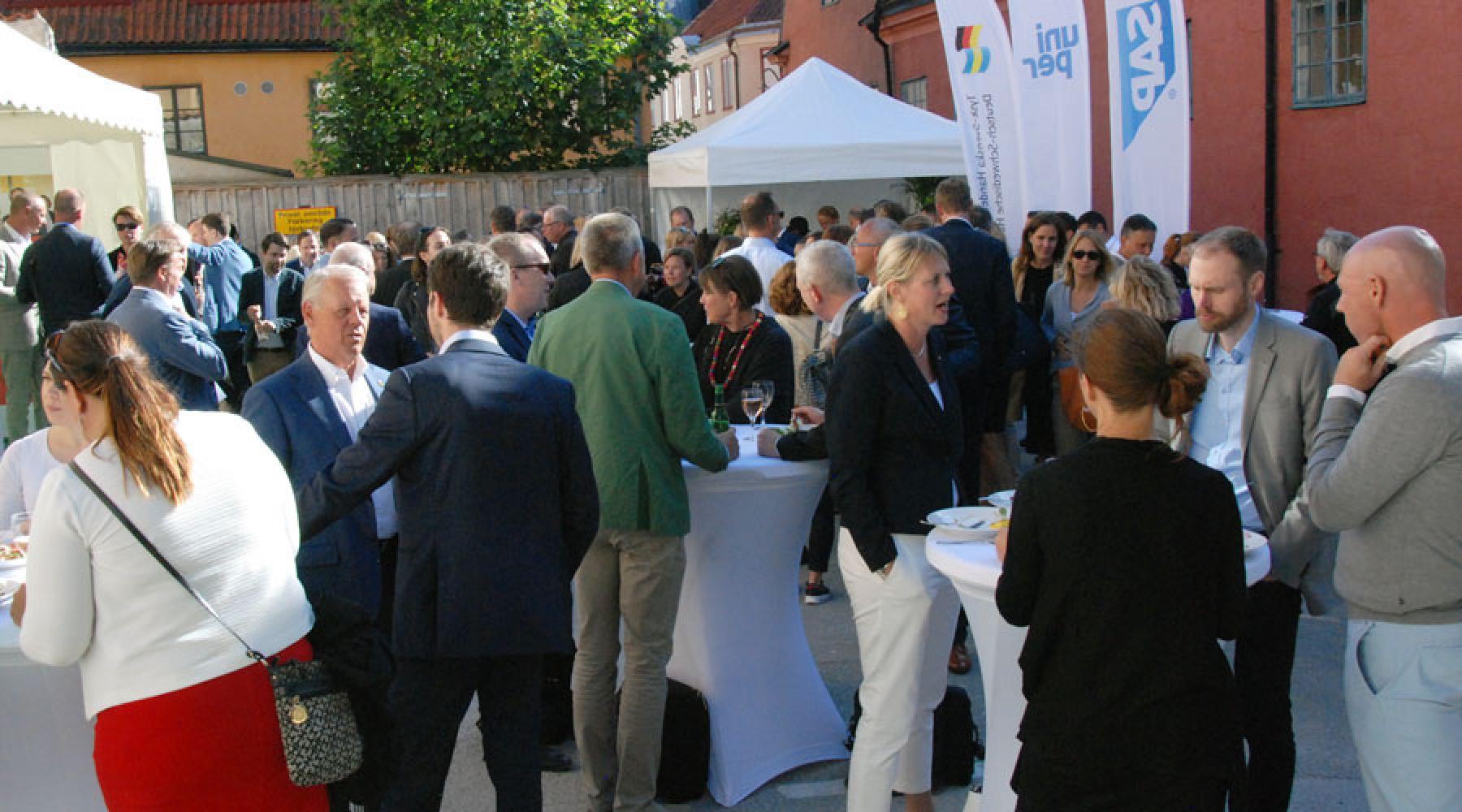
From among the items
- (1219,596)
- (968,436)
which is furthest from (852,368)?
(968,436)

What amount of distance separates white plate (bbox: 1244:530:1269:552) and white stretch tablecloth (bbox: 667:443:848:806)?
1.44 m

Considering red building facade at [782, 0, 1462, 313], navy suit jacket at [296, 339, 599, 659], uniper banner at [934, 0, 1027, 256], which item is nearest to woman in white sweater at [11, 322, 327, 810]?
navy suit jacket at [296, 339, 599, 659]

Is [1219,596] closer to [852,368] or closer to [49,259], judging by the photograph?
[852,368]

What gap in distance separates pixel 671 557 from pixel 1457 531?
2064mm

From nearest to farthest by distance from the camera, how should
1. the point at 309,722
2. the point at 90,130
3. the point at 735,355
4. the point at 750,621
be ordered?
the point at 309,722 < the point at 750,621 < the point at 735,355 < the point at 90,130

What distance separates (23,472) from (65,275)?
19.1ft

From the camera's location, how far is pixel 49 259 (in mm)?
8828

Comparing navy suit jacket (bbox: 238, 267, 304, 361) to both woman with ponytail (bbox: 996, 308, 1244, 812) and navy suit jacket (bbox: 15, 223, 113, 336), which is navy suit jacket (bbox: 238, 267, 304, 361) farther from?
→ woman with ponytail (bbox: 996, 308, 1244, 812)

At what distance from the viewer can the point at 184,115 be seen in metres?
27.7

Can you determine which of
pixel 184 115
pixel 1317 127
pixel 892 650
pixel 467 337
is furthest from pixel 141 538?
pixel 184 115

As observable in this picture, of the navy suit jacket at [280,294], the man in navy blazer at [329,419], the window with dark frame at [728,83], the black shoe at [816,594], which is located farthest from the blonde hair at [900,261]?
the window with dark frame at [728,83]

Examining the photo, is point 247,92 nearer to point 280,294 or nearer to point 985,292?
point 280,294

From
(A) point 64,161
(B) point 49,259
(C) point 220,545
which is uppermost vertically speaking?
(A) point 64,161

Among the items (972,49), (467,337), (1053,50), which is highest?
(972,49)
